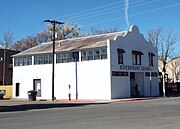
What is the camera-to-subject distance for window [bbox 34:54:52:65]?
44.7 metres

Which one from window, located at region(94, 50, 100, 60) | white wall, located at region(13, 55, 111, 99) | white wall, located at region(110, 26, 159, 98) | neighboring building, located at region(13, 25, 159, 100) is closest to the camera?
white wall, located at region(13, 55, 111, 99)

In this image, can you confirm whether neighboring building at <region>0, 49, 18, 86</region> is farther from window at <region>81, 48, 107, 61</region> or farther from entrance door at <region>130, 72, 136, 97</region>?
entrance door at <region>130, 72, 136, 97</region>

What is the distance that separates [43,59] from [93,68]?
9.54m

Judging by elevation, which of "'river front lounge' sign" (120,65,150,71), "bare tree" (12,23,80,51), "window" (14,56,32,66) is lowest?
"'river front lounge' sign" (120,65,150,71)

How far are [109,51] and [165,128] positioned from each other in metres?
27.2

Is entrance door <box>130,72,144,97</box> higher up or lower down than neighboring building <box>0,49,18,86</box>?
lower down

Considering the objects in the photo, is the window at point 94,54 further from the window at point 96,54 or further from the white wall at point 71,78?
the white wall at point 71,78

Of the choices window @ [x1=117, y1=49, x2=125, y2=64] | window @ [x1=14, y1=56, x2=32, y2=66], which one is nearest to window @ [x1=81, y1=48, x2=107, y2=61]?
window @ [x1=117, y1=49, x2=125, y2=64]

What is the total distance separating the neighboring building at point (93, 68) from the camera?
38688 mm

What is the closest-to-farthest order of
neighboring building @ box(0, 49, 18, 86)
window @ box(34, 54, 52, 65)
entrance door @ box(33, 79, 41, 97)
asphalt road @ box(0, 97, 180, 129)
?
asphalt road @ box(0, 97, 180, 129) < window @ box(34, 54, 52, 65) < entrance door @ box(33, 79, 41, 97) < neighboring building @ box(0, 49, 18, 86)

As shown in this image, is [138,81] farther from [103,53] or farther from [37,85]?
[37,85]

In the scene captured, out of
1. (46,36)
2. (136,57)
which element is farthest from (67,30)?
(136,57)

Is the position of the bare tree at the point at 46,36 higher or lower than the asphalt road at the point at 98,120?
higher

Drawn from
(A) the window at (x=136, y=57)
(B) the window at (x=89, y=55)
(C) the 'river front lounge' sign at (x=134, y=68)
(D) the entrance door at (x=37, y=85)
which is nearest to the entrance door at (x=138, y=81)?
(C) the 'river front lounge' sign at (x=134, y=68)
